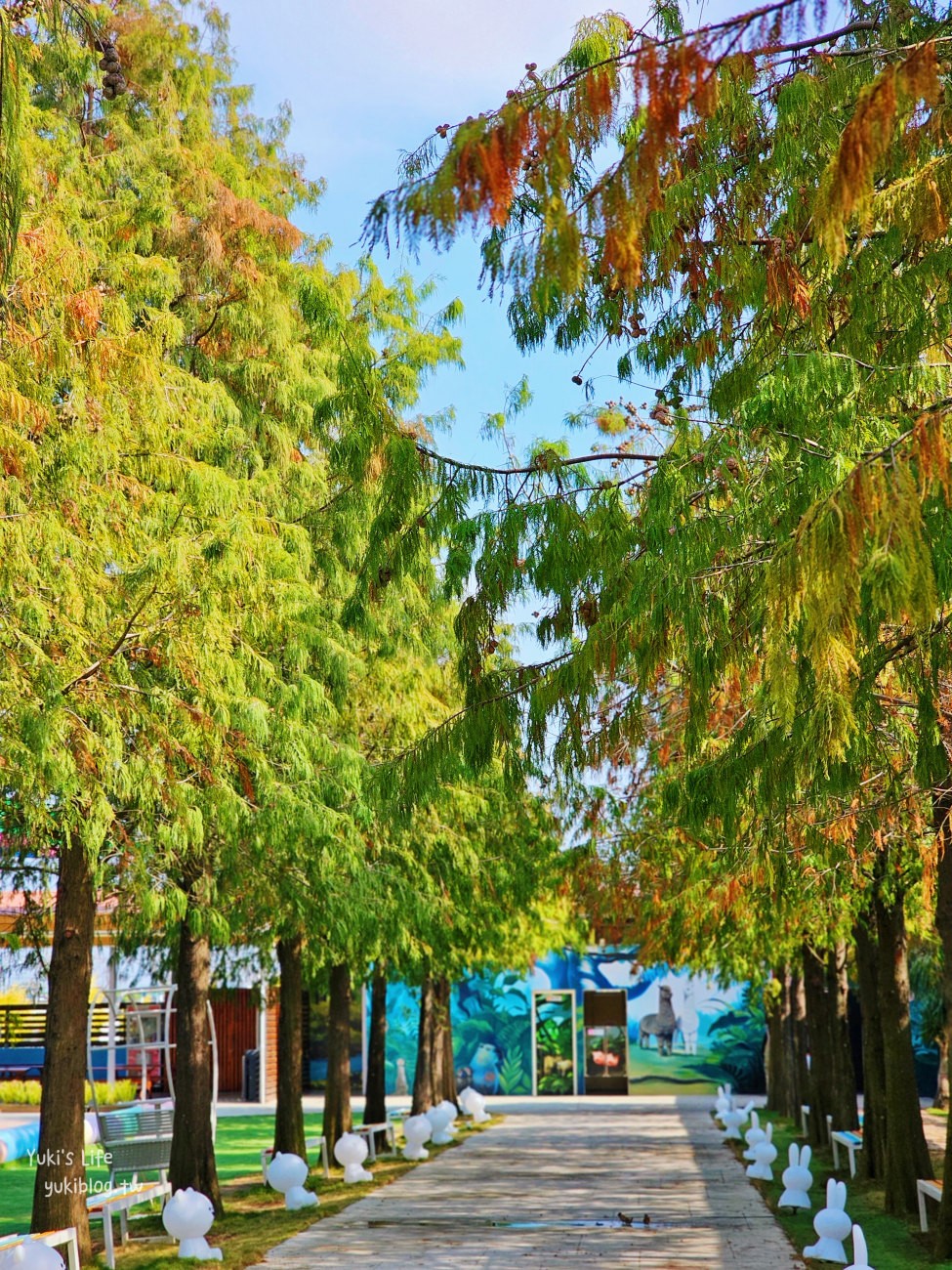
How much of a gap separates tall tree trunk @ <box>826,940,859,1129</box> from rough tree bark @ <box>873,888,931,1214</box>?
551cm

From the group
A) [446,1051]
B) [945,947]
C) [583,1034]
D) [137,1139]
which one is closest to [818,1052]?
[446,1051]

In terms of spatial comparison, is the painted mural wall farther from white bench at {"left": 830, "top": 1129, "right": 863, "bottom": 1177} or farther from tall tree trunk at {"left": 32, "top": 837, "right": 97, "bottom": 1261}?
tall tree trunk at {"left": 32, "top": 837, "right": 97, "bottom": 1261}

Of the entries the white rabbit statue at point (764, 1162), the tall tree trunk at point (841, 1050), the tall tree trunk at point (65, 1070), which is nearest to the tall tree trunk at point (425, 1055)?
the tall tree trunk at point (841, 1050)

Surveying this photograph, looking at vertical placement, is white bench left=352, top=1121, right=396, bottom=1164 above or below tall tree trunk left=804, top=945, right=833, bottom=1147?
below

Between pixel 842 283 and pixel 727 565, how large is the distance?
1.54m

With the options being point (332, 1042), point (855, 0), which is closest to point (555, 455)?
point (855, 0)

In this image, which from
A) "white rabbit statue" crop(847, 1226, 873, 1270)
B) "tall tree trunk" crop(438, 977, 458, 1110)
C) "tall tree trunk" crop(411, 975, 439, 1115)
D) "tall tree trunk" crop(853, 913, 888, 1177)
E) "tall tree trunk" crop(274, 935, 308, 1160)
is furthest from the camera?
"tall tree trunk" crop(438, 977, 458, 1110)

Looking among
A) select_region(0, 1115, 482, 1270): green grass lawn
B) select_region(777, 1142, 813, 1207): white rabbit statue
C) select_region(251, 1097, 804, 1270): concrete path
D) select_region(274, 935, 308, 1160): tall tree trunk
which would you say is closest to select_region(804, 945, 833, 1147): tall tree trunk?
select_region(251, 1097, 804, 1270): concrete path

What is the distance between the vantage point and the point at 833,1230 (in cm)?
1120

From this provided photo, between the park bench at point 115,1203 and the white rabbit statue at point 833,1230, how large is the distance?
583 cm

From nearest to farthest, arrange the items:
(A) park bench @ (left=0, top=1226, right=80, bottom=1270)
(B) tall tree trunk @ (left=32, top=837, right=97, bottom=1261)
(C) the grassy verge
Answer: (A) park bench @ (left=0, top=1226, right=80, bottom=1270), (B) tall tree trunk @ (left=32, top=837, right=97, bottom=1261), (C) the grassy verge

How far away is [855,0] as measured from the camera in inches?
232

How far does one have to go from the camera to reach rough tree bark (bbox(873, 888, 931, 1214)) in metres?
13.8

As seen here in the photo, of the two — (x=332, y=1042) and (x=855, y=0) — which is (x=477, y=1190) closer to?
(x=332, y=1042)
